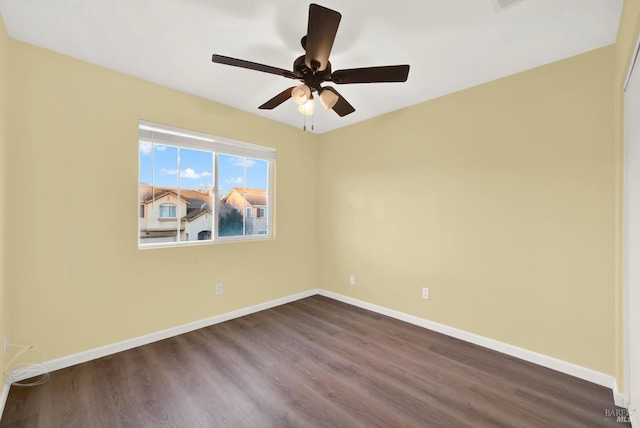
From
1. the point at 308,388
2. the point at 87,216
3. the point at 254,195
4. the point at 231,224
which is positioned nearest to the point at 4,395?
the point at 87,216

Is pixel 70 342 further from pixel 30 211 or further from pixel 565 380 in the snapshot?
pixel 565 380

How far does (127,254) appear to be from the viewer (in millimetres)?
2381

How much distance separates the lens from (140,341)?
244 centimetres

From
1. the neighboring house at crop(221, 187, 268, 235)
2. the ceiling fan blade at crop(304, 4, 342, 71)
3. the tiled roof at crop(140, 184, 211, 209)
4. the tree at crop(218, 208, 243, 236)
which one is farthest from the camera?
the neighboring house at crop(221, 187, 268, 235)

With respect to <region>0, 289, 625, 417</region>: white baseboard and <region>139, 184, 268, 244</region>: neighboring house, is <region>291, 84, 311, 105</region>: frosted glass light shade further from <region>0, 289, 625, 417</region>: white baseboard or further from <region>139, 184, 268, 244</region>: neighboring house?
<region>0, 289, 625, 417</region>: white baseboard

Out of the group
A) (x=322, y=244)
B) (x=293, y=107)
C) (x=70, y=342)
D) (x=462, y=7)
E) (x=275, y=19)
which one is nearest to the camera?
(x=462, y=7)

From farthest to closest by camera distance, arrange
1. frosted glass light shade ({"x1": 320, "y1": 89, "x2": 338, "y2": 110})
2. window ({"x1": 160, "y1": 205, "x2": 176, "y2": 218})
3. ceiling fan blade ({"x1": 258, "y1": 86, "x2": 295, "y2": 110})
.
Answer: window ({"x1": 160, "y1": 205, "x2": 176, "y2": 218}) < ceiling fan blade ({"x1": 258, "y1": 86, "x2": 295, "y2": 110}) < frosted glass light shade ({"x1": 320, "y1": 89, "x2": 338, "y2": 110})

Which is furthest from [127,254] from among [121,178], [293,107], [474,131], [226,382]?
[474,131]

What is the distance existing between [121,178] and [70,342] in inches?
54.7

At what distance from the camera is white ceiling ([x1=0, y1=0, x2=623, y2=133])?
159 cm

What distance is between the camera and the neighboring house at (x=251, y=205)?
10.7 ft

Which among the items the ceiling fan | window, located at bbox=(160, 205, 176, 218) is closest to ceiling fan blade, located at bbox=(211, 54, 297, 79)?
the ceiling fan

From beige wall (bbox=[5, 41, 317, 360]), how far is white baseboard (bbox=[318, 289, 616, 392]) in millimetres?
2092

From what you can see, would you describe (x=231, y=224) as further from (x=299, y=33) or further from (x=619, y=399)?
(x=619, y=399)
